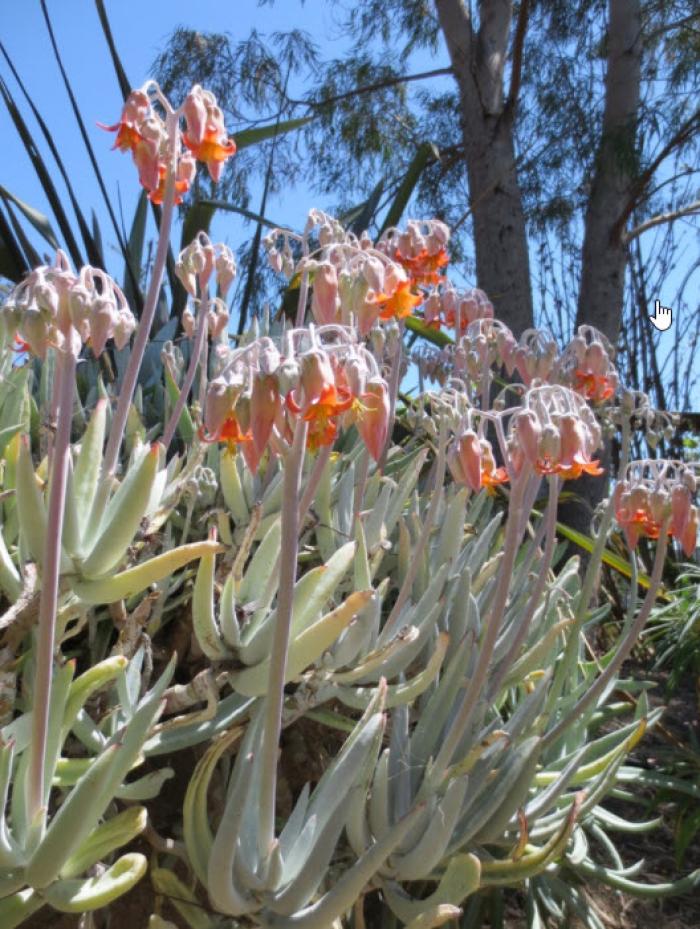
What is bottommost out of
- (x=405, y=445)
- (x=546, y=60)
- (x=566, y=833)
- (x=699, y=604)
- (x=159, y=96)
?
(x=566, y=833)

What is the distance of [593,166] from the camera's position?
4426 millimetres

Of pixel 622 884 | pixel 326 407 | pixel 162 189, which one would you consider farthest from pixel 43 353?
pixel 622 884

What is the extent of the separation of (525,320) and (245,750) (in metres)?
3.12

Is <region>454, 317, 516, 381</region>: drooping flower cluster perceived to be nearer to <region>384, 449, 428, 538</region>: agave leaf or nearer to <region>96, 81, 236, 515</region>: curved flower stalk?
<region>384, 449, 428, 538</region>: agave leaf

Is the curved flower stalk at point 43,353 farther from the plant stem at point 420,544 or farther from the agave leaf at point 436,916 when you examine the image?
the plant stem at point 420,544

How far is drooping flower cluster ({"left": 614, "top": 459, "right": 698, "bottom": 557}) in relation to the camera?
1495mm

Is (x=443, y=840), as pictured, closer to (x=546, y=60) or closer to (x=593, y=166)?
(x=593, y=166)

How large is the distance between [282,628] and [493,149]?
143 inches

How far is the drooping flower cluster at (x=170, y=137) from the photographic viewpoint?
4.11ft

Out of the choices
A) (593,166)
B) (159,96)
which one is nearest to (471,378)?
(159,96)

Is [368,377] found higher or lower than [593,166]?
lower

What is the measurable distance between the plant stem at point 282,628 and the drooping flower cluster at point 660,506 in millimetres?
727

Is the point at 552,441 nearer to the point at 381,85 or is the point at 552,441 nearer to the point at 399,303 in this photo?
the point at 399,303

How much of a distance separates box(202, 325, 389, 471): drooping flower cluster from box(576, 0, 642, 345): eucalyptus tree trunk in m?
3.21
